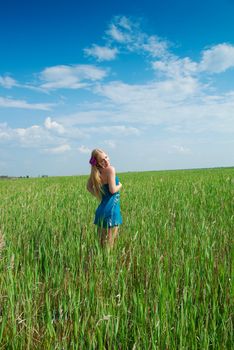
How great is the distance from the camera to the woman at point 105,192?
418cm

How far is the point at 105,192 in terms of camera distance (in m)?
4.29

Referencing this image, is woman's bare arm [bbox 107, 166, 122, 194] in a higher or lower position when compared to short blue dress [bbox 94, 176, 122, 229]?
higher

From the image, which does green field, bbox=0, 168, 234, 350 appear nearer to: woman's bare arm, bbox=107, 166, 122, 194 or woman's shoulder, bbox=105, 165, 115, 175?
woman's bare arm, bbox=107, 166, 122, 194

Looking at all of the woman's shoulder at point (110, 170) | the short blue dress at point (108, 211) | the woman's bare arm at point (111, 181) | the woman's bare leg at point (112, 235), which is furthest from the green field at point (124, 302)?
the woman's shoulder at point (110, 170)

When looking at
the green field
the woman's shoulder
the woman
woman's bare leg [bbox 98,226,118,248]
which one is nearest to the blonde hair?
the woman

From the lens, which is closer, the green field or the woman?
the green field

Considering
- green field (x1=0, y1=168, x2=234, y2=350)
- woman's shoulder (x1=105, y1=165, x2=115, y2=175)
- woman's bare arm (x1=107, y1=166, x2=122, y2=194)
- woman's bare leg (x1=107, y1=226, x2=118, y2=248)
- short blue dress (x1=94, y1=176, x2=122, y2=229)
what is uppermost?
woman's shoulder (x1=105, y1=165, x2=115, y2=175)

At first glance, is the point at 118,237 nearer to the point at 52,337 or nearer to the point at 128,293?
the point at 128,293

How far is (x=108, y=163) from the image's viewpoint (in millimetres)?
4242

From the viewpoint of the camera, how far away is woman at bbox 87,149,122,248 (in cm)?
418

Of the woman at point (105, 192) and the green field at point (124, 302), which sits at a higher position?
the woman at point (105, 192)

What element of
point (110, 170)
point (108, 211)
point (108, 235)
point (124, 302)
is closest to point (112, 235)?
point (108, 235)

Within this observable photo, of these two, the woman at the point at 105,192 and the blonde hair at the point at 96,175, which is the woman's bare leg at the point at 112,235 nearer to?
the woman at the point at 105,192

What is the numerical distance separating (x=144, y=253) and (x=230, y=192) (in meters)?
5.11
